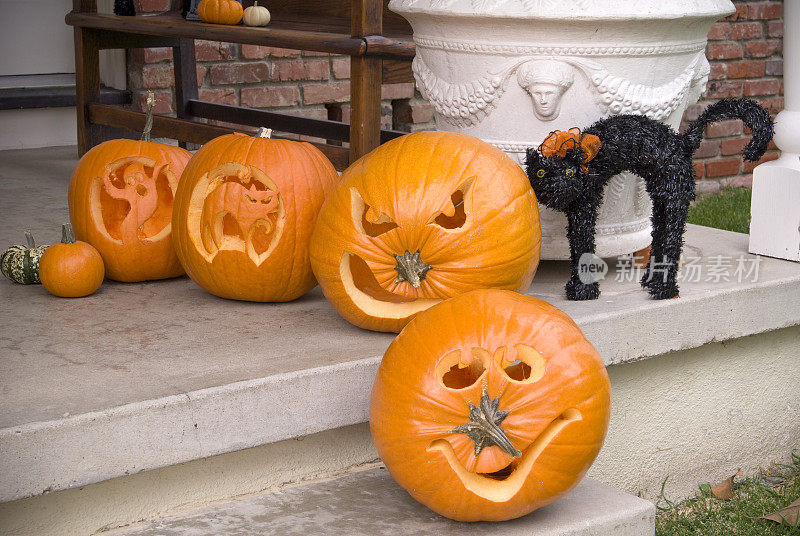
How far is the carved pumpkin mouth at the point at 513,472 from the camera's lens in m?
1.24

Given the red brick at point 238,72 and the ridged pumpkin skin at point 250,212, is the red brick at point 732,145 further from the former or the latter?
the ridged pumpkin skin at point 250,212

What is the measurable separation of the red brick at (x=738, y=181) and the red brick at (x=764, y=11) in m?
0.76

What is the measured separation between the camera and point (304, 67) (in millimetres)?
3619

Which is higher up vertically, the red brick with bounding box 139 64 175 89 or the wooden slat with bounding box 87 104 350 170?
the red brick with bounding box 139 64 175 89

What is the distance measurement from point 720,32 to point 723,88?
28cm

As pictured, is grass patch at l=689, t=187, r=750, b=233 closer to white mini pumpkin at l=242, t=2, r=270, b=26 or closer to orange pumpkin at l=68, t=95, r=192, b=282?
white mini pumpkin at l=242, t=2, r=270, b=26

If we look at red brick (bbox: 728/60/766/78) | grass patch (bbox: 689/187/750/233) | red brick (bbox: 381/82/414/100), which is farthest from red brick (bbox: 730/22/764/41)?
red brick (bbox: 381/82/414/100)

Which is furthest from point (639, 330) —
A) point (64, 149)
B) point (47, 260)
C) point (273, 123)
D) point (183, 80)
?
point (64, 149)

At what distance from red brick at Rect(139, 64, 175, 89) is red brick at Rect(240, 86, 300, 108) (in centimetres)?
28

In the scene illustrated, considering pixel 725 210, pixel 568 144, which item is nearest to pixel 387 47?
pixel 568 144

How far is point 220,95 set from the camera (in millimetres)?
3541

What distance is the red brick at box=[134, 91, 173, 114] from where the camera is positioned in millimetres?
3369

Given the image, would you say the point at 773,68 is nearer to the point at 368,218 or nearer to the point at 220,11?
the point at 220,11

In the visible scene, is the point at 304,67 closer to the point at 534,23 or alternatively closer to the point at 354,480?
the point at 534,23
